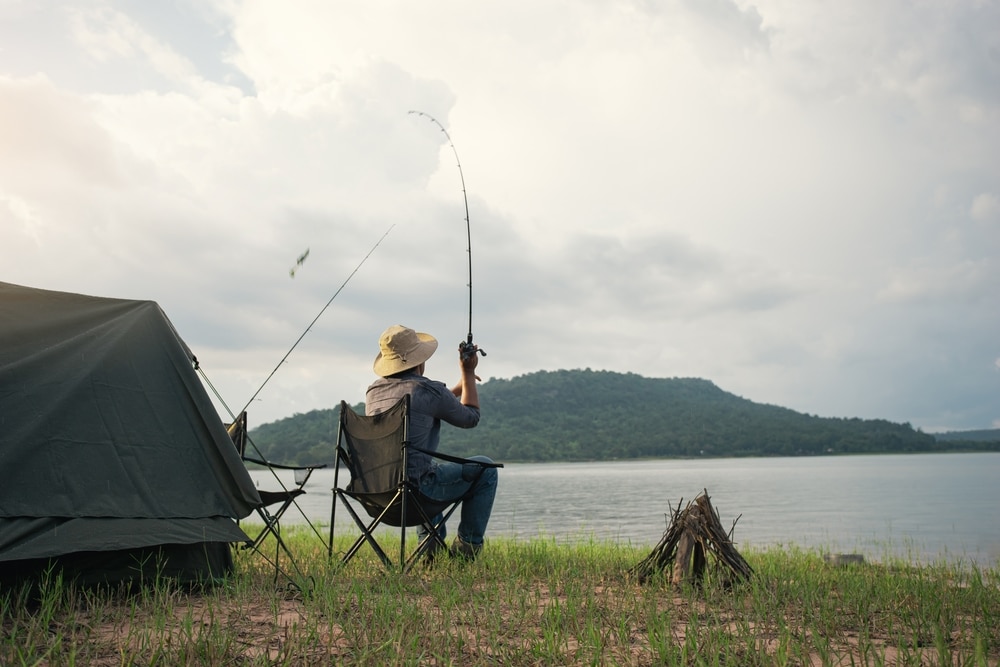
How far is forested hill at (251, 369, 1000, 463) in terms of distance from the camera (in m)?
48.6

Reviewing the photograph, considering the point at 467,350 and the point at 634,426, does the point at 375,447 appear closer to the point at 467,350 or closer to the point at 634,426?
the point at 467,350

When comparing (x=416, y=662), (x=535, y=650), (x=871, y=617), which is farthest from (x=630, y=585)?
(x=416, y=662)

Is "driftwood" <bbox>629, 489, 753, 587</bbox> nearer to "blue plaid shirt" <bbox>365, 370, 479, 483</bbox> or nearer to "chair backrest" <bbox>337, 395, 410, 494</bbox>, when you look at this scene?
"blue plaid shirt" <bbox>365, 370, 479, 483</bbox>

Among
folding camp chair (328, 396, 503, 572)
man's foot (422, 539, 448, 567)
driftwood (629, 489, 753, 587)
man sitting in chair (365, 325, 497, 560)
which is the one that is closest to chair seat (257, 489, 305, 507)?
folding camp chair (328, 396, 503, 572)

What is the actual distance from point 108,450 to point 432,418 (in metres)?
1.59

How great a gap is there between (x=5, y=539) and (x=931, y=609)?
3.31 meters

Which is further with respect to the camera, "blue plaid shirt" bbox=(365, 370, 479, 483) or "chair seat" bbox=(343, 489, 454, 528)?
"blue plaid shirt" bbox=(365, 370, 479, 483)

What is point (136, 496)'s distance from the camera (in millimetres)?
3072

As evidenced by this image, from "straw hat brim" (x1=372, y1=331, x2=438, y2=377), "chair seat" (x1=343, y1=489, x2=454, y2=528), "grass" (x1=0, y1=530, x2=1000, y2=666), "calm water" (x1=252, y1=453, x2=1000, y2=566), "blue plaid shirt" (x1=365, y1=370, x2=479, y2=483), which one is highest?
"straw hat brim" (x1=372, y1=331, x2=438, y2=377)

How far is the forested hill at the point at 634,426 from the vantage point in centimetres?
4859

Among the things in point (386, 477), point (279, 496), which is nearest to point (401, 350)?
point (386, 477)

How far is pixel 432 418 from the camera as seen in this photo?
4.11m

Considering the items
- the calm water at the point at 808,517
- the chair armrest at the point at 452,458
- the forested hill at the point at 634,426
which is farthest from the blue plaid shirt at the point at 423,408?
the forested hill at the point at 634,426

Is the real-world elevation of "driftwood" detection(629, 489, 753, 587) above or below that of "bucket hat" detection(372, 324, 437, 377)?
below
